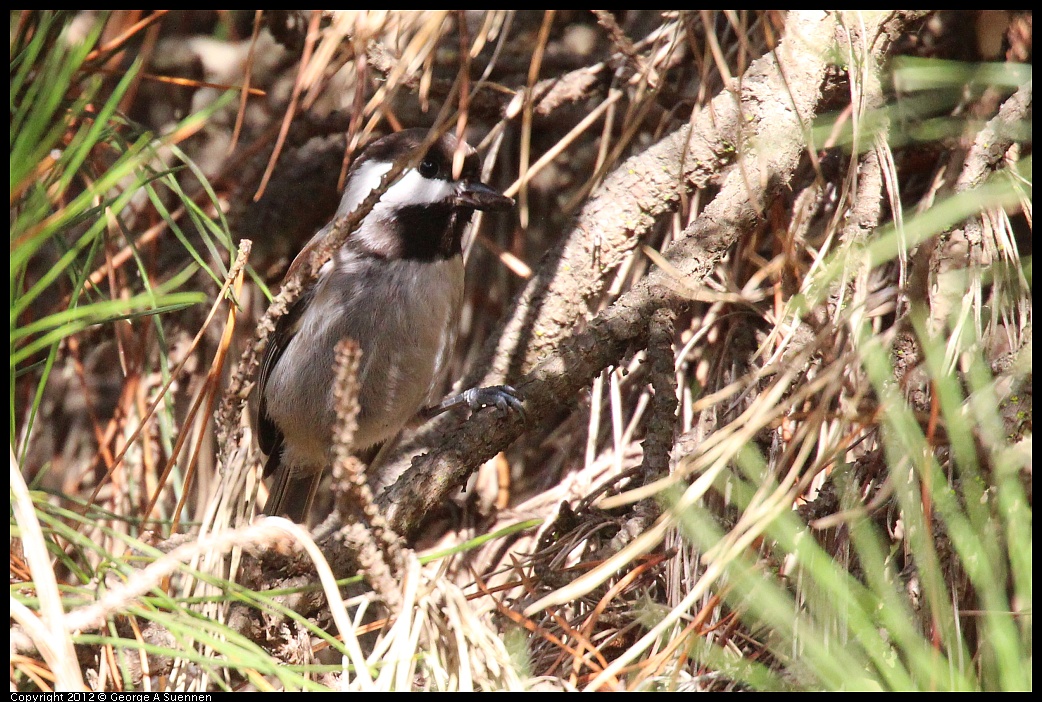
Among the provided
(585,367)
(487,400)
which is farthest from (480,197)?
(585,367)

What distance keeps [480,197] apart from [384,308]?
0.40m

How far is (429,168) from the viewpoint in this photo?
2352 millimetres

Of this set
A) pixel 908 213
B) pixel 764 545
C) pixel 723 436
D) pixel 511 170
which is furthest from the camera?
pixel 511 170

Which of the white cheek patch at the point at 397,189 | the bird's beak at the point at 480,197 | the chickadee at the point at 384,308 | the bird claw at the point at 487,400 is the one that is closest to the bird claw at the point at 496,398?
the bird claw at the point at 487,400

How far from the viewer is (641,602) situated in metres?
1.26

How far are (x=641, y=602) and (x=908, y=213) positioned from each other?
96cm

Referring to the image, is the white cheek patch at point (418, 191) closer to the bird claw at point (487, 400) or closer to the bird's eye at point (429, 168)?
the bird's eye at point (429, 168)

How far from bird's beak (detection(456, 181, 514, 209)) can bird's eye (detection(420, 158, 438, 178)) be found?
0.61ft

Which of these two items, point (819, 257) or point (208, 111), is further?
point (819, 257)

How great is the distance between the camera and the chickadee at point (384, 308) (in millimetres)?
2264

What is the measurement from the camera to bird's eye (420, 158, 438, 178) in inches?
92.0

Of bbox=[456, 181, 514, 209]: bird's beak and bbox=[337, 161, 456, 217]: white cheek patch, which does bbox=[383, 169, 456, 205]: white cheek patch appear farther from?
bbox=[456, 181, 514, 209]: bird's beak
